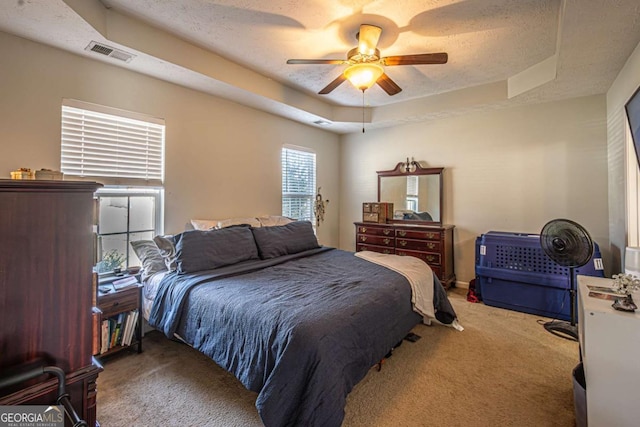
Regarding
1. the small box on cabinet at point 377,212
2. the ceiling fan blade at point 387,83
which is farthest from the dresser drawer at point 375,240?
the ceiling fan blade at point 387,83

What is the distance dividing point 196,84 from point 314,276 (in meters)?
2.39

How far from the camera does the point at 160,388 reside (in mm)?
2029

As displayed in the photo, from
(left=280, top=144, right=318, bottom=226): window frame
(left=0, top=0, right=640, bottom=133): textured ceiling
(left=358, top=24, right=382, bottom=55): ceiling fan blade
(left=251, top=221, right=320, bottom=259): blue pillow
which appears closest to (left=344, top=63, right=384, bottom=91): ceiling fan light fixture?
(left=358, top=24, right=382, bottom=55): ceiling fan blade

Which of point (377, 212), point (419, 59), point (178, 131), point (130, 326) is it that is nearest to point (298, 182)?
point (377, 212)

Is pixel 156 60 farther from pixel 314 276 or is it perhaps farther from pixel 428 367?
pixel 428 367

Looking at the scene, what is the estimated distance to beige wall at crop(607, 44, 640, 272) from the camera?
2.51 m

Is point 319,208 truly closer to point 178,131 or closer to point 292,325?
point 178,131

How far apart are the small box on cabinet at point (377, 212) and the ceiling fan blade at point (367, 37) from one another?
2664 mm

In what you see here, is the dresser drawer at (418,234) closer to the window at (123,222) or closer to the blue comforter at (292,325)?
the blue comforter at (292,325)

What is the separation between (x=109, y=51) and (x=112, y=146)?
794 mm

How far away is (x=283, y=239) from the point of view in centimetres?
335

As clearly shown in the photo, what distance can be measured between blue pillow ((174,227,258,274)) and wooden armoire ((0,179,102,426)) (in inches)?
58.9

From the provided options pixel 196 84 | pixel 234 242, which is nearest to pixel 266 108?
pixel 196 84

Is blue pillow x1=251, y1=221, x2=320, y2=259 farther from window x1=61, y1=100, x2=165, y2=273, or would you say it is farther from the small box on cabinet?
the small box on cabinet
